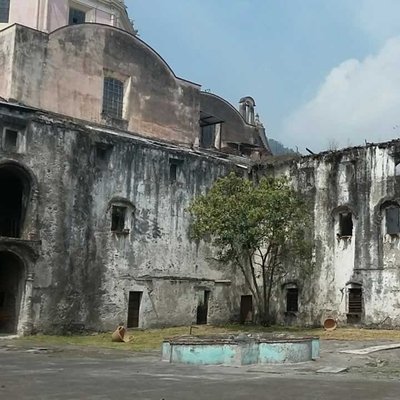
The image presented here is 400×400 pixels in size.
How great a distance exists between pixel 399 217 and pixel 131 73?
518 inches

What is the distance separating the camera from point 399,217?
87.0 feet

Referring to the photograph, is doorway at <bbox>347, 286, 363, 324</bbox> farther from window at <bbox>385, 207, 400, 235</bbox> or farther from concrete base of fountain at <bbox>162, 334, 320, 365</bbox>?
concrete base of fountain at <bbox>162, 334, 320, 365</bbox>

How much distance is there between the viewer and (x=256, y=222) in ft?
81.9

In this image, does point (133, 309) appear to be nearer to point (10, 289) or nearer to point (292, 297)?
point (10, 289)

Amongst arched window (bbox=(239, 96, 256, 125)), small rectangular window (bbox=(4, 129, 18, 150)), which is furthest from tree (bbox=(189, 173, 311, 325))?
arched window (bbox=(239, 96, 256, 125))

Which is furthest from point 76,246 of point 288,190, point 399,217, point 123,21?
point 123,21

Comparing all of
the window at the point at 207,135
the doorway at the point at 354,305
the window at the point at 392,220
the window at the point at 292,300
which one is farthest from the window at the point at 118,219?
the window at the point at 392,220

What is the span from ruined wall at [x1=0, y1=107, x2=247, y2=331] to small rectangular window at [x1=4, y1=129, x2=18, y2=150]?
0.33m

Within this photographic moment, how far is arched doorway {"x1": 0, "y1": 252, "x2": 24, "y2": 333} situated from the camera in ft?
76.2

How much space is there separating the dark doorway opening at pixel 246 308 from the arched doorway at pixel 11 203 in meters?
10.6

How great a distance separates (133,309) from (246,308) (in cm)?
583

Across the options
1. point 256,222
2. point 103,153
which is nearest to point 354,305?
point 256,222

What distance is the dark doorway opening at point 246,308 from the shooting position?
1166 inches

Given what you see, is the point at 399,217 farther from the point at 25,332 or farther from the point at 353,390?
the point at 353,390
